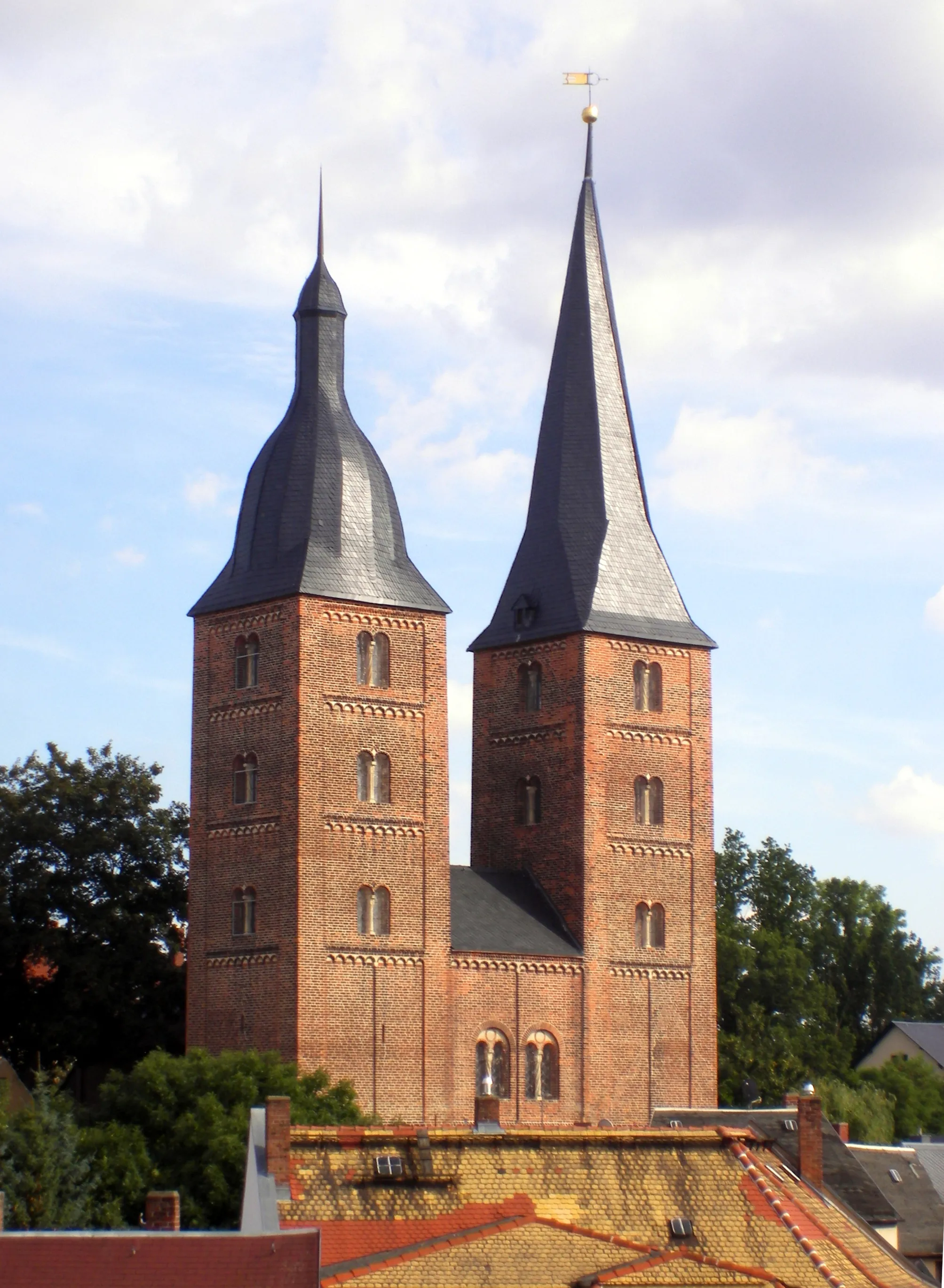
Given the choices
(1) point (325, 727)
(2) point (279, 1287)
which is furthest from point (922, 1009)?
(2) point (279, 1287)

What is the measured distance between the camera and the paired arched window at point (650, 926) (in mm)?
73688

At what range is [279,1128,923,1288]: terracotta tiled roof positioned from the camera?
37719 mm

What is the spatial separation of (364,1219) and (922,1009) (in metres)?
76.8

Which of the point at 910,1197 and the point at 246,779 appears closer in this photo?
the point at 910,1197

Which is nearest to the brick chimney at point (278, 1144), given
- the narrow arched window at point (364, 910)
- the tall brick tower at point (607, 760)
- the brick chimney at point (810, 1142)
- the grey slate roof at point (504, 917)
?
the brick chimney at point (810, 1142)

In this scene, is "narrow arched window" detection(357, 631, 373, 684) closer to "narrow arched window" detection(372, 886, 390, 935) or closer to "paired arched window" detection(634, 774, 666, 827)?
"narrow arched window" detection(372, 886, 390, 935)

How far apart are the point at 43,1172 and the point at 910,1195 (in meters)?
17.8

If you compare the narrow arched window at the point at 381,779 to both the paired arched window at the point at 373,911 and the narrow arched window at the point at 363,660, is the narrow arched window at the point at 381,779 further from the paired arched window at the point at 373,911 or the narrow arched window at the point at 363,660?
the paired arched window at the point at 373,911

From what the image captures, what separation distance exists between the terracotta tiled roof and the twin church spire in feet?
95.6

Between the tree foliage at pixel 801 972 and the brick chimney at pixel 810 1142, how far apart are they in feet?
134

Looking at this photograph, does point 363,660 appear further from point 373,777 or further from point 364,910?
point 364,910

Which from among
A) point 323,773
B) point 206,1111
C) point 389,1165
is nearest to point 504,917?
point 323,773

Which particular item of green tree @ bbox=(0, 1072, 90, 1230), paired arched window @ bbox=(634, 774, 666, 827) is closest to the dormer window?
paired arched window @ bbox=(634, 774, 666, 827)

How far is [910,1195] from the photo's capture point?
57938 millimetres
